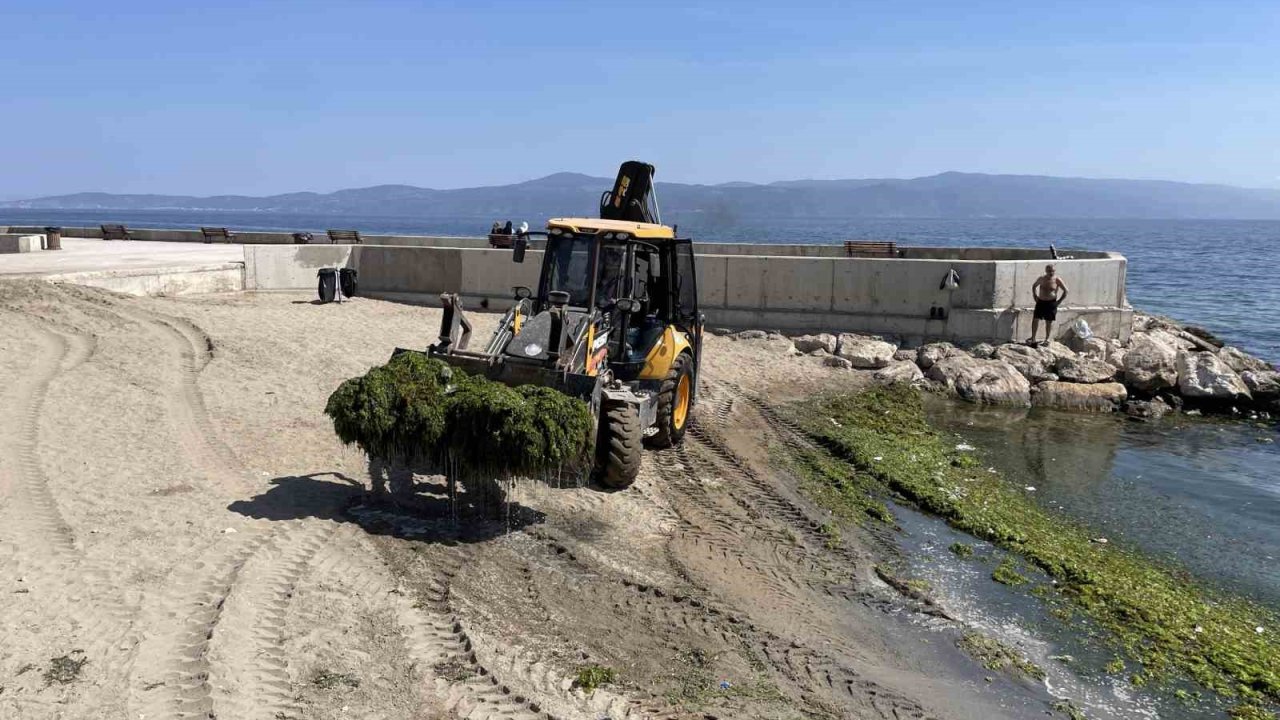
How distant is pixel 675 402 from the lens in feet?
34.8

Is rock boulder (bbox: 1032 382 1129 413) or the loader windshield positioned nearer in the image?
the loader windshield

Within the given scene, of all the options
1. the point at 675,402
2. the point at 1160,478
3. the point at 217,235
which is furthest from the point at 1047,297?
the point at 217,235

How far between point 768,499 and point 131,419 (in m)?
6.05

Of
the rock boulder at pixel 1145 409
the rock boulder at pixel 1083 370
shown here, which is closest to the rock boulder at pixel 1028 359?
the rock boulder at pixel 1083 370

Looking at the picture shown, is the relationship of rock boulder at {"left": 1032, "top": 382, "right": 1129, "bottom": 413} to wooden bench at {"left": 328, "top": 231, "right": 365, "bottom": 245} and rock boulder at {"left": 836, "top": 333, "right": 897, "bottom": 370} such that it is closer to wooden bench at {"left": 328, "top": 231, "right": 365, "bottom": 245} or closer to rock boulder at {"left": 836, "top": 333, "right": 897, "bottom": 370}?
rock boulder at {"left": 836, "top": 333, "right": 897, "bottom": 370}

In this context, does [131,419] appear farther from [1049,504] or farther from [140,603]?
[1049,504]

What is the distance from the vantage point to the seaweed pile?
747cm

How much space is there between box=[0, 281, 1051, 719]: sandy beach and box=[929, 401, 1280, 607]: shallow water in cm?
290

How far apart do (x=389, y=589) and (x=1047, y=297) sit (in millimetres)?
13488

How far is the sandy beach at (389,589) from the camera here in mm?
5430

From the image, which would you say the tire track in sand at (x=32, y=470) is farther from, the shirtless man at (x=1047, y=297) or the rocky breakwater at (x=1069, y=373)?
the shirtless man at (x=1047, y=297)

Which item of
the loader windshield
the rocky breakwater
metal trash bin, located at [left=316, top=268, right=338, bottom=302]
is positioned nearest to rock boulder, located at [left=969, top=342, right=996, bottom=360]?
the rocky breakwater

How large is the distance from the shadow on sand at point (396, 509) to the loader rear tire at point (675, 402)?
2.22 m

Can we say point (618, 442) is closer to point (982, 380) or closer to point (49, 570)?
point (49, 570)
